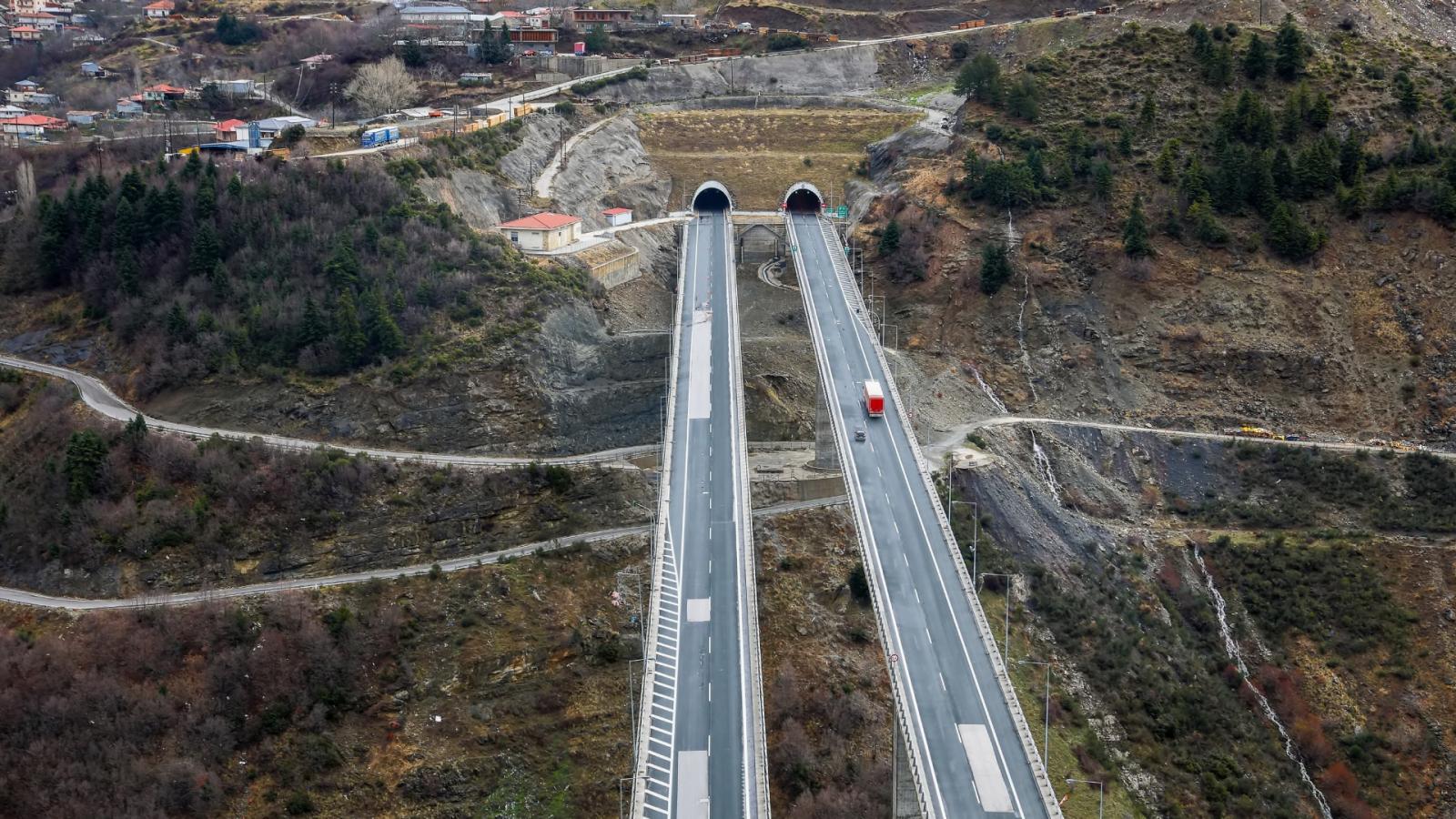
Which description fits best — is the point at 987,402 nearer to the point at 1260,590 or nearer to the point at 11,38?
the point at 1260,590

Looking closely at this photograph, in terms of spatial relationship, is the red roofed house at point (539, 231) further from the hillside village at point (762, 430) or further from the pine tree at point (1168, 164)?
the pine tree at point (1168, 164)

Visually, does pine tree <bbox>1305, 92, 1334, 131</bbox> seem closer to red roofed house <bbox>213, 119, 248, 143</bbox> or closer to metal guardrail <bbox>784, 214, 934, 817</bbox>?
metal guardrail <bbox>784, 214, 934, 817</bbox>

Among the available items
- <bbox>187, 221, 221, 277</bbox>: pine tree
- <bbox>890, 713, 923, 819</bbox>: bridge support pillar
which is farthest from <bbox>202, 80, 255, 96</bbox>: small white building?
<bbox>890, 713, 923, 819</bbox>: bridge support pillar

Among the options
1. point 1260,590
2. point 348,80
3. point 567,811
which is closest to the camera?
point 567,811

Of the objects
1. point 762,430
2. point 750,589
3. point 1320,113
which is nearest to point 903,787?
point 750,589

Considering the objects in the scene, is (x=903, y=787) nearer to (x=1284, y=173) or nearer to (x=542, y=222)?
(x=542, y=222)

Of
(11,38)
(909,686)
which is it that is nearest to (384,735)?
(909,686)
